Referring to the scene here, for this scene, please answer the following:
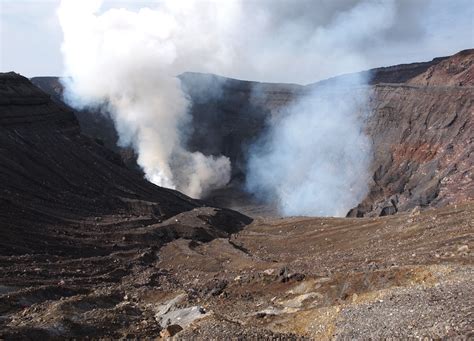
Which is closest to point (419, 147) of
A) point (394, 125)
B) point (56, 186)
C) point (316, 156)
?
point (394, 125)

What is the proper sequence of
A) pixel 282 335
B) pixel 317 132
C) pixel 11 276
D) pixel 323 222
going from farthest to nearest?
pixel 317 132 < pixel 323 222 < pixel 11 276 < pixel 282 335

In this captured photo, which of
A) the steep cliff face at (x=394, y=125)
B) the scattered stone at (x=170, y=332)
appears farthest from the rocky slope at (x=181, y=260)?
the steep cliff face at (x=394, y=125)

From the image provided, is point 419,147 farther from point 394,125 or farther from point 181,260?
point 181,260

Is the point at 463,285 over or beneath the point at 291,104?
beneath

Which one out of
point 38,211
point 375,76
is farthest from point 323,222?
point 375,76

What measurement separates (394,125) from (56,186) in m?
47.1

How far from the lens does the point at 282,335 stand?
16.3 metres

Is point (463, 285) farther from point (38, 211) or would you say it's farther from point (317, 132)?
point (317, 132)

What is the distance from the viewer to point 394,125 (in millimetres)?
82062

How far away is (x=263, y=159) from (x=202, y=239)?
4392 cm

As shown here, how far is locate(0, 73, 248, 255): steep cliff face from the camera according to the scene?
4300 cm

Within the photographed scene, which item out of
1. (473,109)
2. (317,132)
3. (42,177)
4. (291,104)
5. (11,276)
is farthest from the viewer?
(291,104)

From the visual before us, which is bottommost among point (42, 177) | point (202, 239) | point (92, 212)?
point (202, 239)

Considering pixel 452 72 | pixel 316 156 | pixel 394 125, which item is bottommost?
pixel 316 156
